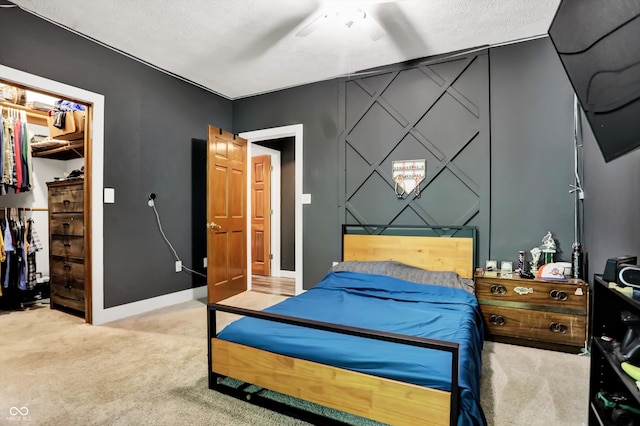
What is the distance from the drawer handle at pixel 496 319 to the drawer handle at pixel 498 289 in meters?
0.19

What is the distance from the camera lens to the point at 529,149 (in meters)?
2.85

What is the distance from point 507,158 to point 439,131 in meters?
0.68

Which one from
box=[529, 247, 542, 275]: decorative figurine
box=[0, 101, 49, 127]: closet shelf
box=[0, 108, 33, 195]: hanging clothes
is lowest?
box=[529, 247, 542, 275]: decorative figurine

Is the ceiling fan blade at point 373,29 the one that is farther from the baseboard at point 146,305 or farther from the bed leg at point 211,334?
the baseboard at point 146,305

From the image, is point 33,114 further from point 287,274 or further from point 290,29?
point 287,274

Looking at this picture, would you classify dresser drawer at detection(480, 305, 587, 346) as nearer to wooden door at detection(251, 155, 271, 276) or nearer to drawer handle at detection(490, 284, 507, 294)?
drawer handle at detection(490, 284, 507, 294)

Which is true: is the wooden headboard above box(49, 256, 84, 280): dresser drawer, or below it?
above

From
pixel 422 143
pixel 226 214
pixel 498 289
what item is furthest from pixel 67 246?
pixel 498 289

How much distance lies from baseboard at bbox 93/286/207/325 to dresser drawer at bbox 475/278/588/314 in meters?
3.19

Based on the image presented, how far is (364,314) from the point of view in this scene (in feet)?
6.86

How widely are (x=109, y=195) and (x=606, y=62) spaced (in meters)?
3.69

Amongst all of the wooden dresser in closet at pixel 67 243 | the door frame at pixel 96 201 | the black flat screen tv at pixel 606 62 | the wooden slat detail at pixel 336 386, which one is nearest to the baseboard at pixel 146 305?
the door frame at pixel 96 201

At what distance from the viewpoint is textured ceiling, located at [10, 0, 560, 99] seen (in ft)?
7.86

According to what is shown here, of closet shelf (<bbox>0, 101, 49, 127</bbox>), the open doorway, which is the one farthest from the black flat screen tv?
closet shelf (<bbox>0, 101, 49, 127</bbox>)
